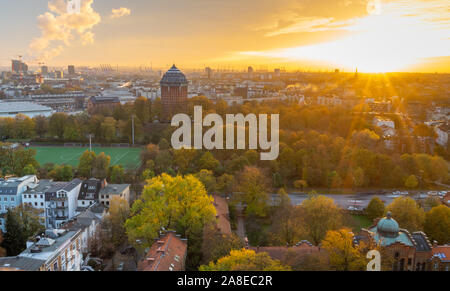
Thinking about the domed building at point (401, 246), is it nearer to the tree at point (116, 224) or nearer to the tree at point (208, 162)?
the tree at point (116, 224)

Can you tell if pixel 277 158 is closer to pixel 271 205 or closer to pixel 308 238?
pixel 271 205

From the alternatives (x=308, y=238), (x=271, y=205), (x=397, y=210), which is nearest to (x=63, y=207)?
(x=271, y=205)

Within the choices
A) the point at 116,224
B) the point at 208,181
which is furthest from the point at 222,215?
the point at 116,224

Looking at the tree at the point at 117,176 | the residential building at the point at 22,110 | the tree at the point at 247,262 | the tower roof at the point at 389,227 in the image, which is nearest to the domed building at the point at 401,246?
the tower roof at the point at 389,227

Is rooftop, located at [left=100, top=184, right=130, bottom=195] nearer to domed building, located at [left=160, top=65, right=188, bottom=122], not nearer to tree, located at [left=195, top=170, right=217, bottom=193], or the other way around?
tree, located at [left=195, top=170, right=217, bottom=193]

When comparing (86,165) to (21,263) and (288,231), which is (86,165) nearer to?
(21,263)

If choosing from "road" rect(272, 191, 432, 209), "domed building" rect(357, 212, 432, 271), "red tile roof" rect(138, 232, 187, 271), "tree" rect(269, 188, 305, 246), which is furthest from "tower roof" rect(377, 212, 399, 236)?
"road" rect(272, 191, 432, 209)
